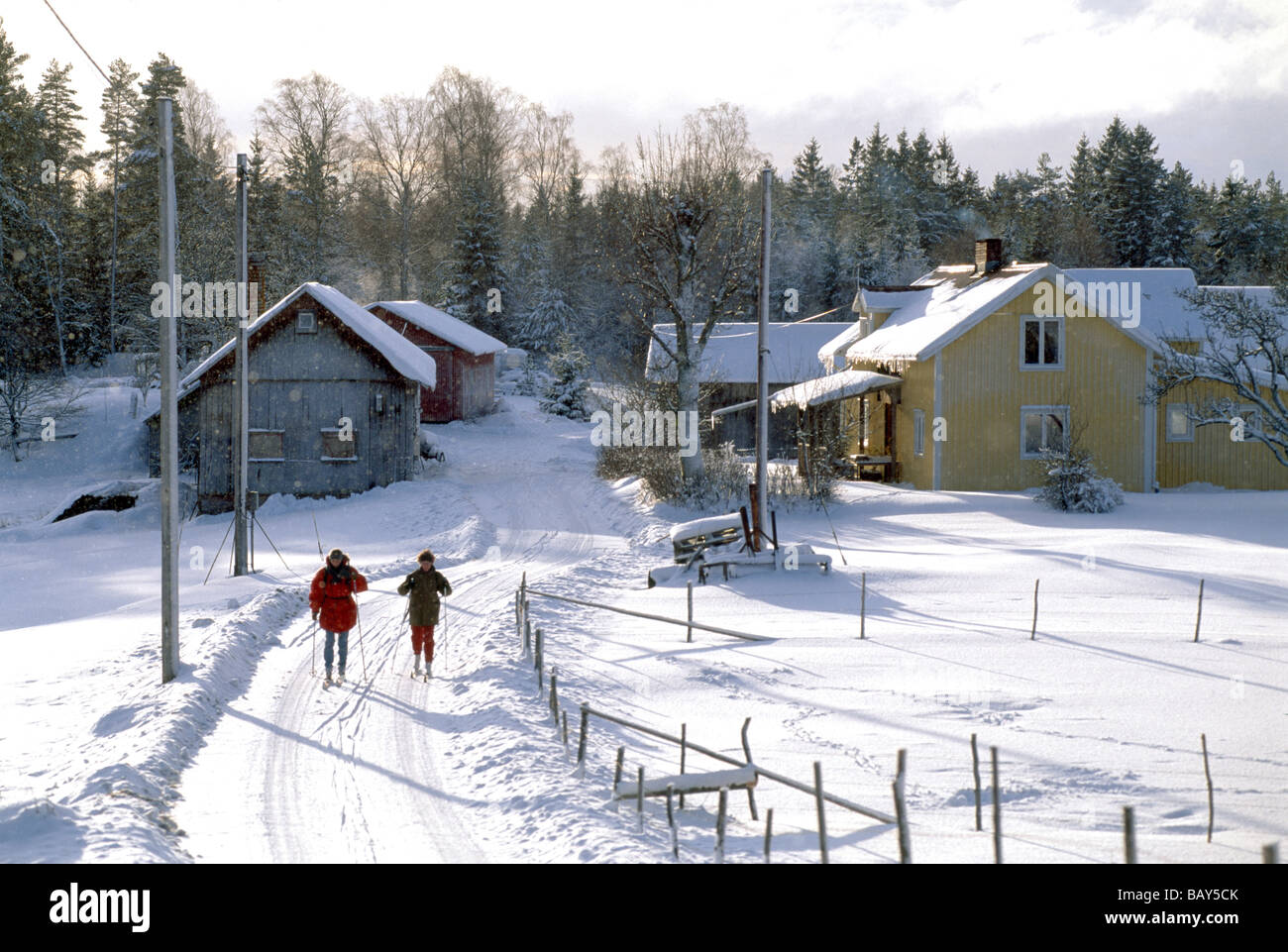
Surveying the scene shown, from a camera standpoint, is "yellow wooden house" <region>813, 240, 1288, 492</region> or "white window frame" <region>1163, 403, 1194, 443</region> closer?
"yellow wooden house" <region>813, 240, 1288, 492</region>

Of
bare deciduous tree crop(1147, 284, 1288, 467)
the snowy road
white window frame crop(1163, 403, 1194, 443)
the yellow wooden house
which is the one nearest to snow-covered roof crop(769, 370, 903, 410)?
the yellow wooden house

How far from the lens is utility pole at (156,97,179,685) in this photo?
12.7 m

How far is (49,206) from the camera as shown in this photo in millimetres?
51812

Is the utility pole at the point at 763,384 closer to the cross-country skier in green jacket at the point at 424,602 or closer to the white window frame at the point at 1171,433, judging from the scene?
the cross-country skier in green jacket at the point at 424,602

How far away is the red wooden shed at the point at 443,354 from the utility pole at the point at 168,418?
35.8 metres

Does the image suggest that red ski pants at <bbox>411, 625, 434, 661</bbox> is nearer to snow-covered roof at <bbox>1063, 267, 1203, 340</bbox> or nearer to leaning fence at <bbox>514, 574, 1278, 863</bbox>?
leaning fence at <bbox>514, 574, 1278, 863</bbox>

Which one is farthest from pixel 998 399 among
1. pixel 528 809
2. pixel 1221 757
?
pixel 528 809

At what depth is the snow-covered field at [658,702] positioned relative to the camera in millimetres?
8359

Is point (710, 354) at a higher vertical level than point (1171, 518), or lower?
higher

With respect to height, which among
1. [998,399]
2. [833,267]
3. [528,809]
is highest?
→ [833,267]

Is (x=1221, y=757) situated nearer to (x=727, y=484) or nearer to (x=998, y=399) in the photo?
(x=727, y=484)

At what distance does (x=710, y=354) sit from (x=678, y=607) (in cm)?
2913

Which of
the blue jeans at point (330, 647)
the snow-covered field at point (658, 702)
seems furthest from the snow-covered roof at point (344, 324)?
the blue jeans at point (330, 647)

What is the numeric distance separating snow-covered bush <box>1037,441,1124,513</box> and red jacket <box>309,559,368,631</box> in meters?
19.6
